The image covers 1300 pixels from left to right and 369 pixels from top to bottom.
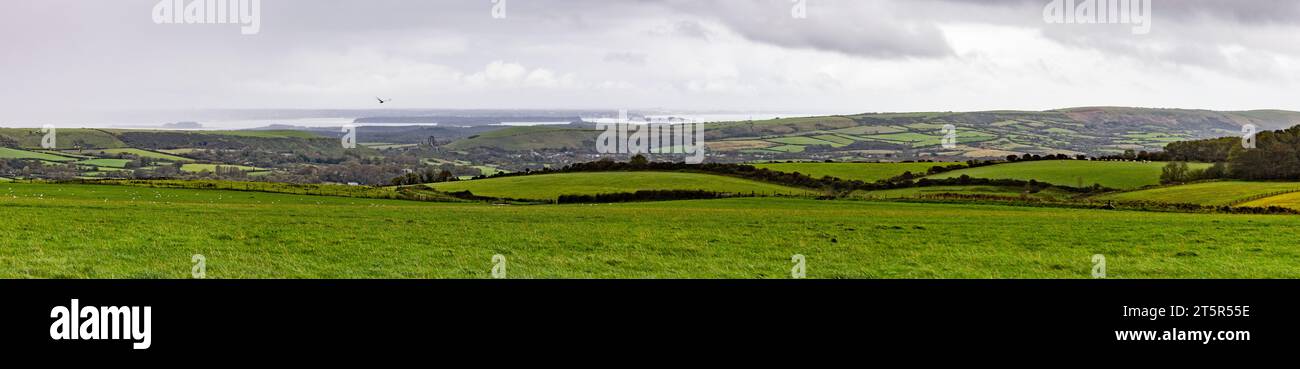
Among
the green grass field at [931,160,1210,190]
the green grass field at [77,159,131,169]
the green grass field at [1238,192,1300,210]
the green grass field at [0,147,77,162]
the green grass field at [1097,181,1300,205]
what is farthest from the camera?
the green grass field at [77,159,131,169]

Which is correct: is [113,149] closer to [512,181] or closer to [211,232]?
[512,181]

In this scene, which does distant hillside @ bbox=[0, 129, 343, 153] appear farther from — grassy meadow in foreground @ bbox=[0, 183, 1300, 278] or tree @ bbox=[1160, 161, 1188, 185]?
grassy meadow in foreground @ bbox=[0, 183, 1300, 278]

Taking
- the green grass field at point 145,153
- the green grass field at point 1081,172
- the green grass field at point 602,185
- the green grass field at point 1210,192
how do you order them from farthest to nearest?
the green grass field at point 145,153, the green grass field at point 1081,172, the green grass field at point 602,185, the green grass field at point 1210,192

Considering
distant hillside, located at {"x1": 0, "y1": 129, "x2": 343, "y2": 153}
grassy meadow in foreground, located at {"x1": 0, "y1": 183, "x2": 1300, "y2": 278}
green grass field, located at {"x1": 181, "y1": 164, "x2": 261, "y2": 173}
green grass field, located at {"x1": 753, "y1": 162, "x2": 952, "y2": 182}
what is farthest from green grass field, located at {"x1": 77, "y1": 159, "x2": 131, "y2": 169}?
grassy meadow in foreground, located at {"x1": 0, "y1": 183, "x2": 1300, "y2": 278}

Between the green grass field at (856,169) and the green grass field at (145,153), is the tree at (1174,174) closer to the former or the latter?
the green grass field at (856,169)

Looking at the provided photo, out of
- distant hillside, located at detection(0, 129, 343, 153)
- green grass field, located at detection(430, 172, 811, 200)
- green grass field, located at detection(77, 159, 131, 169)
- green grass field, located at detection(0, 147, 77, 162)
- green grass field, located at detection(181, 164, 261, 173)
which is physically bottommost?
green grass field, located at detection(430, 172, 811, 200)

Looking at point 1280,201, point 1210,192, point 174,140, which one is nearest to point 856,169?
point 1210,192

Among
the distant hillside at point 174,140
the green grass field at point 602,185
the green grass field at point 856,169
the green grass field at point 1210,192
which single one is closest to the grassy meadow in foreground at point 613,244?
the green grass field at point 1210,192
